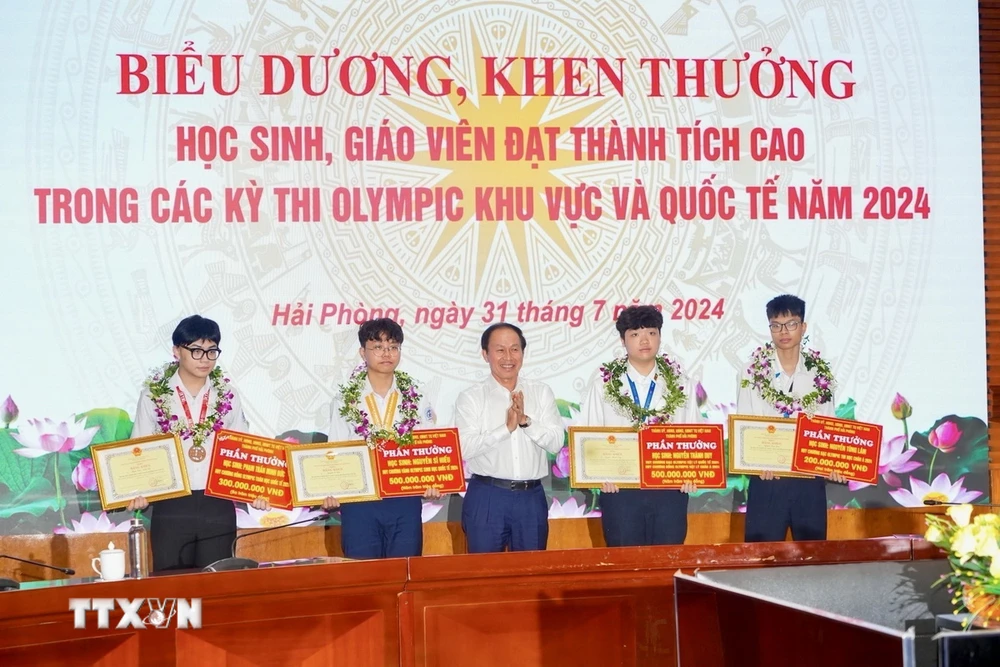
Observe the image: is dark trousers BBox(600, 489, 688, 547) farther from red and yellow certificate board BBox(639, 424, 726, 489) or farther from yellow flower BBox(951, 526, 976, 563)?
yellow flower BBox(951, 526, 976, 563)

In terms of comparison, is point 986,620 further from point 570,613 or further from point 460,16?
point 460,16

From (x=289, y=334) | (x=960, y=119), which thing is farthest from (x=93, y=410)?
(x=960, y=119)

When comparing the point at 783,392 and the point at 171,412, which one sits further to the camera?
the point at 783,392

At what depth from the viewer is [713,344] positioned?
4.92 meters

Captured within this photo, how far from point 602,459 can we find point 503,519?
492 mm

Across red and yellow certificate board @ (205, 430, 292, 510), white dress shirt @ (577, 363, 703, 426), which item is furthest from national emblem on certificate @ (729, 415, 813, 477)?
red and yellow certificate board @ (205, 430, 292, 510)

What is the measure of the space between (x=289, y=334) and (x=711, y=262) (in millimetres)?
1850

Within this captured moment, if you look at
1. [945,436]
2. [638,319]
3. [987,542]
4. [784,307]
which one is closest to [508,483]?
[638,319]

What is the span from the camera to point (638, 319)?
486cm

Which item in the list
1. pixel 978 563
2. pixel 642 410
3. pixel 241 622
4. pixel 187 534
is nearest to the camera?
pixel 978 563

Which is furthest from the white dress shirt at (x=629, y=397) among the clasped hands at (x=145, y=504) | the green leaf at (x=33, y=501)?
the green leaf at (x=33, y=501)

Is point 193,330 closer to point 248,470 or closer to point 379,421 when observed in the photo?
point 248,470

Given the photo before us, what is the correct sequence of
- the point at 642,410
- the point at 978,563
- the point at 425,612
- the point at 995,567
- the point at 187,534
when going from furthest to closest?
the point at 642,410, the point at 187,534, the point at 425,612, the point at 978,563, the point at 995,567

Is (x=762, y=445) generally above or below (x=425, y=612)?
above
